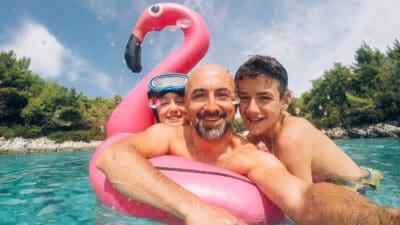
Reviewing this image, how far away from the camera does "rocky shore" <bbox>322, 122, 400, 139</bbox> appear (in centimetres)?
2933

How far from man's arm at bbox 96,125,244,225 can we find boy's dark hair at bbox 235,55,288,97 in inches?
46.8

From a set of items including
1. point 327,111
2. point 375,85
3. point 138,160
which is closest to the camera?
point 138,160

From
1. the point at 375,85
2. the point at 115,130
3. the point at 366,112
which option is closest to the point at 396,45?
A: the point at 375,85

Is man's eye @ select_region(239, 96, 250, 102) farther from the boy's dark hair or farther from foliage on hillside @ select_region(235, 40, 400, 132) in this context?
foliage on hillside @ select_region(235, 40, 400, 132)

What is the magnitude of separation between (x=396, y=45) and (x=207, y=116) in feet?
151

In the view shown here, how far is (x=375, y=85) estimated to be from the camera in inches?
1522

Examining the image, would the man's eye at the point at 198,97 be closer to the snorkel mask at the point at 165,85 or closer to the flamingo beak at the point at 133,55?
the snorkel mask at the point at 165,85

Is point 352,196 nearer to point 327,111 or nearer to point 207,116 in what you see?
point 207,116

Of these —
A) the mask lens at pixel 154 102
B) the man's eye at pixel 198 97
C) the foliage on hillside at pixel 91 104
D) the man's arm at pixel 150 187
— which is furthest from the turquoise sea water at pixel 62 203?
the foliage on hillside at pixel 91 104

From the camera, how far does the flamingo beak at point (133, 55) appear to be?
4.83 meters

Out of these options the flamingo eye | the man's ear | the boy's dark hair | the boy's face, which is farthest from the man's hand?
the flamingo eye

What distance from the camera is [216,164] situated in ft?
8.95

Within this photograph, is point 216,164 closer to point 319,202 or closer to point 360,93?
point 319,202

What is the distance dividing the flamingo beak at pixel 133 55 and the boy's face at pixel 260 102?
100 inches
